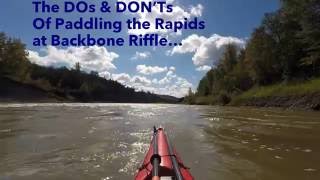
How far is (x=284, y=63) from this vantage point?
49.8 metres

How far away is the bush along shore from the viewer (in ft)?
122

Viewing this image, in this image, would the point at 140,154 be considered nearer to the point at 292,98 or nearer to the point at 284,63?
the point at 292,98

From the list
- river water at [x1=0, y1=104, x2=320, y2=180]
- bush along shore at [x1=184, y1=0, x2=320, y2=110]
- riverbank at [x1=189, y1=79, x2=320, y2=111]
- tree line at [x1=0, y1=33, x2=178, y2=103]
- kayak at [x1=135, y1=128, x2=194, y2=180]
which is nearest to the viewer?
kayak at [x1=135, y1=128, x2=194, y2=180]

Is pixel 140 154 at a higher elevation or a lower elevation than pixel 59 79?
lower

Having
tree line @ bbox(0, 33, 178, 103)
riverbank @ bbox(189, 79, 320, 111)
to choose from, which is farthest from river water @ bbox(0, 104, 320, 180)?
tree line @ bbox(0, 33, 178, 103)

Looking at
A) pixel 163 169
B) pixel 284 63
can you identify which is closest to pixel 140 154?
pixel 163 169

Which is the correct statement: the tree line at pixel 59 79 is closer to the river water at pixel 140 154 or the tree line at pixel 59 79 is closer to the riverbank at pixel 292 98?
the riverbank at pixel 292 98

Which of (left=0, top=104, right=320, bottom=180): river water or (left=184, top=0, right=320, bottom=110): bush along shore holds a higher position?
(left=184, top=0, right=320, bottom=110): bush along shore

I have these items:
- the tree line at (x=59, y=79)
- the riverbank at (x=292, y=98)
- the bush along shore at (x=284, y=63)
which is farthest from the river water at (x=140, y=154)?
the tree line at (x=59, y=79)

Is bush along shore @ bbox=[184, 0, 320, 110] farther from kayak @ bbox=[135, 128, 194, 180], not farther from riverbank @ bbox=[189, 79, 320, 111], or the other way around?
kayak @ bbox=[135, 128, 194, 180]

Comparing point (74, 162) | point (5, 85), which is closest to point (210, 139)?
point (74, 162)

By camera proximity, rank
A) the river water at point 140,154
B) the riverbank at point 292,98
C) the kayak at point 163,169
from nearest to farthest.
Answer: the kayak at point 163,169, the river water at point 140,154, the riverbank at point 292,98

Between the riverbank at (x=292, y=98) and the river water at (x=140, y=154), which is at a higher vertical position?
the riverbank at (x=292, y=98)

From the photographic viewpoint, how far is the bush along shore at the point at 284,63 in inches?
1463
